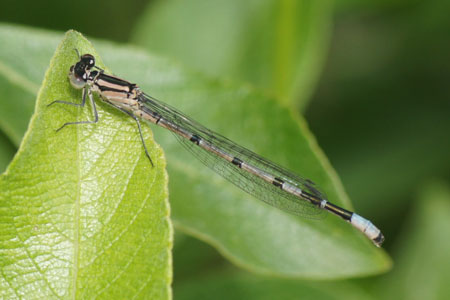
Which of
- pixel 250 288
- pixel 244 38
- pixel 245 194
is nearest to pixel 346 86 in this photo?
pixel 244 38

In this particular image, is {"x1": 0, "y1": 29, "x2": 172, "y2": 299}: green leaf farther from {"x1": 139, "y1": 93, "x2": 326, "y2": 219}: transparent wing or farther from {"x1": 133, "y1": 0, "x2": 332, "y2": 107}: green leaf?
{"x1": 133, "y1": 0, "x2": 332, "y2": 107}: green leaf

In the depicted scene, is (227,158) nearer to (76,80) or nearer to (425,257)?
(76,80)

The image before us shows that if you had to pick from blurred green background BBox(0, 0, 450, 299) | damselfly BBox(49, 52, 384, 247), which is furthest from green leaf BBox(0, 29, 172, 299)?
blurred green background BBox(0, 0, 450, 299)

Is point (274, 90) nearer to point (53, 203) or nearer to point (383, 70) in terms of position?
point (383, 70)

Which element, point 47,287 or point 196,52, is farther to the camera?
point 196,52

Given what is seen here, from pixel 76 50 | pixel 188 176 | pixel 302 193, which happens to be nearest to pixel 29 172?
pixel 76 50

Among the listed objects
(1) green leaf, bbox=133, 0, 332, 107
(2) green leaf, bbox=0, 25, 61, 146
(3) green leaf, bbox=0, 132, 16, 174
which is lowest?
(2) green leaf, bbox=0, 25, 61, 146

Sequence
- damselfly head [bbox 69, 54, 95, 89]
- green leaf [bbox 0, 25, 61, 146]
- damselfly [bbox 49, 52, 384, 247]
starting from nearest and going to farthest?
damselfly head [bbox 69, 54, 95, 89] → green leaf [bbox 0, 25, 61, 146] → damselfly [bbox 49, 52, 384, 247]
